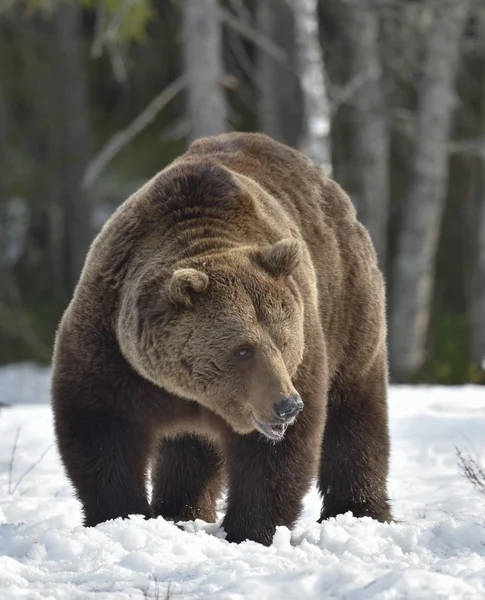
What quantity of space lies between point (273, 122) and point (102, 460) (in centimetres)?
1218

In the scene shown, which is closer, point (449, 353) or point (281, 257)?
point (281, 257)

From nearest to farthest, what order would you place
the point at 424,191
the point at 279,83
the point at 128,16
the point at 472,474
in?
the point at 472,474 < the point at 128,16 < the point at 424,191 < the point at 279,83

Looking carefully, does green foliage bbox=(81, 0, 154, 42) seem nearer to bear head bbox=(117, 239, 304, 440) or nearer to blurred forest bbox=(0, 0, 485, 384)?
blurred forest bbox=(0, 0, 485, 384)

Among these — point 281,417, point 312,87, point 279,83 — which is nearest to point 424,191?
point 279,83

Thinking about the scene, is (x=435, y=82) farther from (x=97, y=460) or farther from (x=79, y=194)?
(x=97, y=460)

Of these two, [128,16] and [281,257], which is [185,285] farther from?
[128,16]

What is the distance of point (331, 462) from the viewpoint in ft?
19.5

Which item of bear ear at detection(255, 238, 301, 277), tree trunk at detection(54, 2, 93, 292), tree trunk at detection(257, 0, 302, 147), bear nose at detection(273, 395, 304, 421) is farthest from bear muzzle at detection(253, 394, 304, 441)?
tree trunk at detection(54, 2, 93, 292)

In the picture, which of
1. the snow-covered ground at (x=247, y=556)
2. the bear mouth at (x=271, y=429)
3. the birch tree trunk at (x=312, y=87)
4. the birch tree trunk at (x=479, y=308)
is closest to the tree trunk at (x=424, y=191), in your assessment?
the birch tree trunk at (x=479, y=308)

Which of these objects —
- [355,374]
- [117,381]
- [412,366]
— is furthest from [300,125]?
[117,381]

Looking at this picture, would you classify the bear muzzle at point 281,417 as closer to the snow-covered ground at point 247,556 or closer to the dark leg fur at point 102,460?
the snow-covered ground at point 247,556

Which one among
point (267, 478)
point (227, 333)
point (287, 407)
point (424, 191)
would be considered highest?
point (227, 333)

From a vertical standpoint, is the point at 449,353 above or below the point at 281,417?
below

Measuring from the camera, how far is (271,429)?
4.52 m
